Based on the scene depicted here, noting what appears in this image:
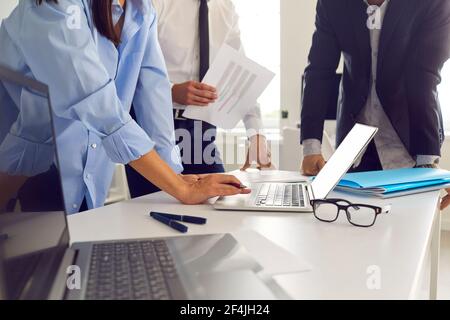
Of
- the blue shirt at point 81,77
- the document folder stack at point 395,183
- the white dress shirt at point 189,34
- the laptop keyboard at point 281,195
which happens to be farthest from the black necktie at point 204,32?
the document folder stack at point 395,183

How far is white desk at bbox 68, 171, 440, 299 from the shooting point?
50 centimetres

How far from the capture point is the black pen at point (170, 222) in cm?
74

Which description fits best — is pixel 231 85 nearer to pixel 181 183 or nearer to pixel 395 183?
pixel 181 183

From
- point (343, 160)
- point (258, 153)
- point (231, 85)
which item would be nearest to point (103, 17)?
point (231, 85)

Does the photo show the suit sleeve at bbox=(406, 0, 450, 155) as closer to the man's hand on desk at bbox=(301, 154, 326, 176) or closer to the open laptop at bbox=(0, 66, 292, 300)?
the man's hand on desk at bbox=(301, 154, 326, 176)

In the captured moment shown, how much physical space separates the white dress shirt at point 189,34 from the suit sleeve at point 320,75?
228 millimetres

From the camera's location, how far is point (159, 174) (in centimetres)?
94

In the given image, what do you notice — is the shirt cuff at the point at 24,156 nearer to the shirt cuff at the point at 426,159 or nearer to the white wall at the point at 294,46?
the shirt cuff at the point at 426,159

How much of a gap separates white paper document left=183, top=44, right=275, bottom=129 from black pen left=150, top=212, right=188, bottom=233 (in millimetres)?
611

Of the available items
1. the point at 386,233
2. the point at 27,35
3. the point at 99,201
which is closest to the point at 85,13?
the point at 27,35

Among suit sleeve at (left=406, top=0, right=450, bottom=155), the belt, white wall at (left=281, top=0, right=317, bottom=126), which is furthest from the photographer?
white wall at (left=281, top=0, right=317, bottom=126)

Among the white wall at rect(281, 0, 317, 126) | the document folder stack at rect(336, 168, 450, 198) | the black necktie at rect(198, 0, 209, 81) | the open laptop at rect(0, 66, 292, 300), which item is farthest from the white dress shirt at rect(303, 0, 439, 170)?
the white wall at rect(281, 0, 317, 126)
